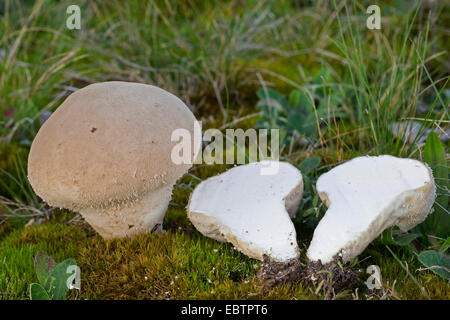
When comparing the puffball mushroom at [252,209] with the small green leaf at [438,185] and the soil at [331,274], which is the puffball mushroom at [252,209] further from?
the small green leaf at [438,185]

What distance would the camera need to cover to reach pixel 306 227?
2.05 metres

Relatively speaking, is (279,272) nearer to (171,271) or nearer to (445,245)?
(171,271)

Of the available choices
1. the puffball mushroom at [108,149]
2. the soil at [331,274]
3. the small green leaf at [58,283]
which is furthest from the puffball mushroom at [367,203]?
the small green leaf at [58,283]

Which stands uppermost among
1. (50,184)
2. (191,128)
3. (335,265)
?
(191,128)

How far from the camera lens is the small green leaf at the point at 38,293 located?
64.3 inches

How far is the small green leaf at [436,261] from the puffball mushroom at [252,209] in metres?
0.49

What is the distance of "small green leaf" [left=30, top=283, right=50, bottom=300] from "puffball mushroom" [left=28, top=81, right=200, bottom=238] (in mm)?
320

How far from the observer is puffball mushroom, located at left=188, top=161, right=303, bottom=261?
1756 mm

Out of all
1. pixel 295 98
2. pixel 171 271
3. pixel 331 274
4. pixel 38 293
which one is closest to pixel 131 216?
pixel 171 271

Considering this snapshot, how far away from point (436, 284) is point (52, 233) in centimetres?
173

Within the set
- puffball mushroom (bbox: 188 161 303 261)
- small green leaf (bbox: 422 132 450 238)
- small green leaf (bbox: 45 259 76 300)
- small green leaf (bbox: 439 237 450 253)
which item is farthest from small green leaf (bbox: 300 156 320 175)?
small green leaf (bbox: 45 259 76 300)

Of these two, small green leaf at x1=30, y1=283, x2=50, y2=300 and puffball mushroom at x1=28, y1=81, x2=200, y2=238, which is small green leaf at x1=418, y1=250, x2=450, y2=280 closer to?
puffball mushroom at x1=28, y1=81, x2=200, y2=238

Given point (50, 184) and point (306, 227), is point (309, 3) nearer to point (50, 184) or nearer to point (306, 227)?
point (306, 227)
